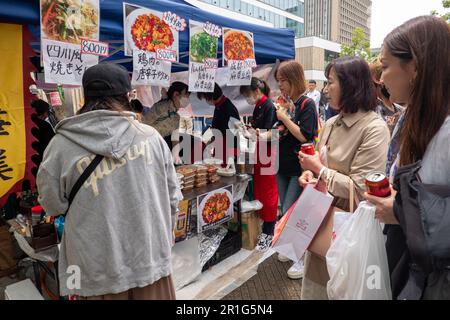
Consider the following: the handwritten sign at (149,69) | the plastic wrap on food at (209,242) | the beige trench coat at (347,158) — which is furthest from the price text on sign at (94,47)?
the plastic wrap on food at (209,242)

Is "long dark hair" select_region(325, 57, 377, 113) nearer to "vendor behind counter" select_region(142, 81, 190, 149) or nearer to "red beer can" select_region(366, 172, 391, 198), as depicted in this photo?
"red beer can" select_region(366, 172, 391, 198)

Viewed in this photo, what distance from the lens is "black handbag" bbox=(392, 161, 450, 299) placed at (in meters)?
0.92

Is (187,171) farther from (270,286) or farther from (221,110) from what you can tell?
(270,286)

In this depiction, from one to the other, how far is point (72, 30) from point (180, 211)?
171 cm

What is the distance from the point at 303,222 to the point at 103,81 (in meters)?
1.31

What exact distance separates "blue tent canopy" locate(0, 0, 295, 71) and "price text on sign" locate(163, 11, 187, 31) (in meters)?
0.04

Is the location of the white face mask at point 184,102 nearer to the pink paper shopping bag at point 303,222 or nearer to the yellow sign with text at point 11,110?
the yellow sign with text at point 11,110

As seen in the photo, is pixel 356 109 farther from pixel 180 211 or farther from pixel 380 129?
pixel 180 211

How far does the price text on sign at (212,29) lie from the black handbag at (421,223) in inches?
101

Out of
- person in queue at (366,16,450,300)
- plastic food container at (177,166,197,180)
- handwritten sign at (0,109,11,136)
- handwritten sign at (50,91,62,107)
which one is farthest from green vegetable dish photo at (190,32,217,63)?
person in queue at (366,16,450,300)

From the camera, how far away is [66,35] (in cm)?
201

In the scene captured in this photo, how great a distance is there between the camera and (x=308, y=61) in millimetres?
44375

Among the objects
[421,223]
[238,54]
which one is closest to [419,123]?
[421,223]

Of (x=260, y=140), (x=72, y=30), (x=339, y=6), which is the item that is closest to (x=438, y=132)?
(x=72, y=30)
